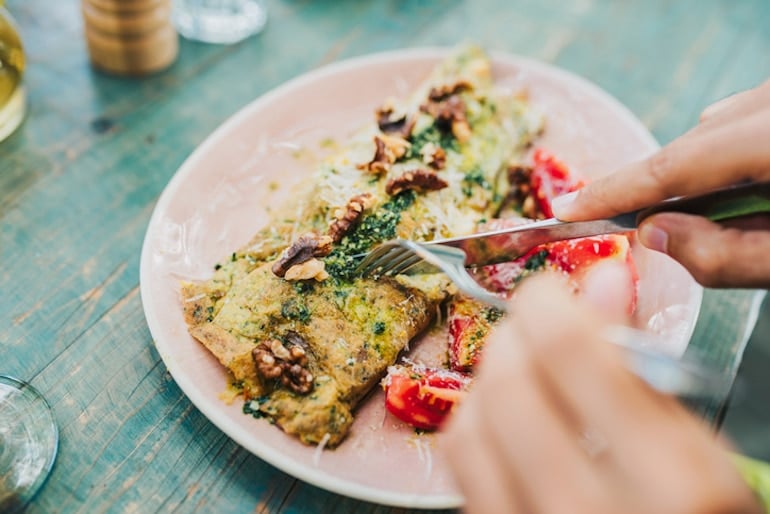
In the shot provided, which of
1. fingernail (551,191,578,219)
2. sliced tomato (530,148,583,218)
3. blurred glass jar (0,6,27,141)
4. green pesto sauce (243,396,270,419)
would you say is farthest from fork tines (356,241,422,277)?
blurred glass jar (0,6,27,141)

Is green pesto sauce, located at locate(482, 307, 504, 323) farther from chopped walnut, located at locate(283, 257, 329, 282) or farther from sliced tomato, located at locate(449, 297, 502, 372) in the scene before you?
chopped walnut, located at locate(283, 257, 329, 282)

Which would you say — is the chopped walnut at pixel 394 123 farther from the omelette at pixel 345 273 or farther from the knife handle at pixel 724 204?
the knife handle at pixel 724 204

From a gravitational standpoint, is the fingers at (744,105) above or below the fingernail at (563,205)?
above

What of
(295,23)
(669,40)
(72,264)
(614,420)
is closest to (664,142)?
(669,40)

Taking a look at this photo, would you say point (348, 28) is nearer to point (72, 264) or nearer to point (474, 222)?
point (474, 222)

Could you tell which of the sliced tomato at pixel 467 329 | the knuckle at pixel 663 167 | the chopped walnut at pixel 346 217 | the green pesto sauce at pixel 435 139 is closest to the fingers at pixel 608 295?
the knuckle at pixel 663 167

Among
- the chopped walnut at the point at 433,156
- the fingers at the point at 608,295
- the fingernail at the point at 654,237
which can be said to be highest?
the fingers at the point at 608,295

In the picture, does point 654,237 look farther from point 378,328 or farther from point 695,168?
point 378,328
